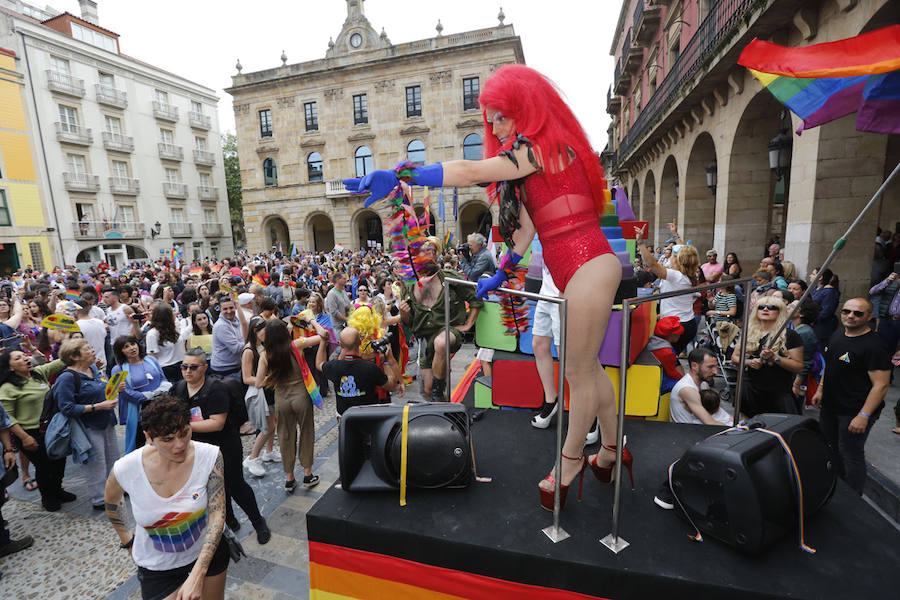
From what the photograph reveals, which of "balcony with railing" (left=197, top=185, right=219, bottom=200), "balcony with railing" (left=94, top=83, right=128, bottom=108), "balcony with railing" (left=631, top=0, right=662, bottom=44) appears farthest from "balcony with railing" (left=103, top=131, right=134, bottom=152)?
"balcony with railing" (left=631, top=0, right=662, bottom=44)

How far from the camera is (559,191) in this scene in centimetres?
201

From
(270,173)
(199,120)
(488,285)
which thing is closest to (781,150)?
(488,285)

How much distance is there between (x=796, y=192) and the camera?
6398 millimetres

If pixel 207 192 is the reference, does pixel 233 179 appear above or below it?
above

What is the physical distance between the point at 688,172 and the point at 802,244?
6388 mm

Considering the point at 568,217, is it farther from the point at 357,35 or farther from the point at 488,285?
the point at 357,35

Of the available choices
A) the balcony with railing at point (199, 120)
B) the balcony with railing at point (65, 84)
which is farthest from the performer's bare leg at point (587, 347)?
the balcony with railing at point (199, 120)

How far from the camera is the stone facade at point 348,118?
2817 cm

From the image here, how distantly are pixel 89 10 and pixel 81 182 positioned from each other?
529 inches

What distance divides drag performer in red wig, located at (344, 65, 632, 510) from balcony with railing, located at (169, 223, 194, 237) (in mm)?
36934

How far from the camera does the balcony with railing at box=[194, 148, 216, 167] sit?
3406 cm

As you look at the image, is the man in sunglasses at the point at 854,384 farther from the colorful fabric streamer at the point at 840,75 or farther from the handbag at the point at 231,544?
the handbag at the point at 231,544

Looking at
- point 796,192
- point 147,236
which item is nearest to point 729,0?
point 796,192

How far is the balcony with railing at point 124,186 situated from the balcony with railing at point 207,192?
17.2 ft
